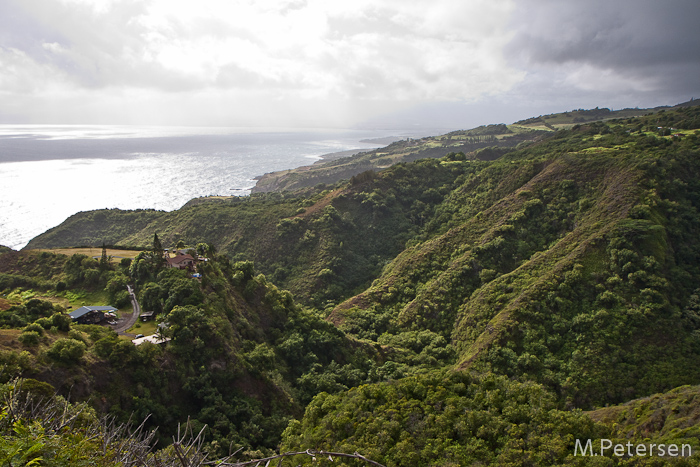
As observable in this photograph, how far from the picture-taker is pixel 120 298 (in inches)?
1363

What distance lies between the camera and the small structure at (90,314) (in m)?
30.6

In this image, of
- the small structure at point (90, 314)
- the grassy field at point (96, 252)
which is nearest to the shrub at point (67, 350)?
the small structure at point (90, 314)

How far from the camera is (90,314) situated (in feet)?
102

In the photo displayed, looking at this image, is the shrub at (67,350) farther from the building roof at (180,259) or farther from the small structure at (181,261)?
the building roof at (180,259)

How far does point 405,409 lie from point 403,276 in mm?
32701

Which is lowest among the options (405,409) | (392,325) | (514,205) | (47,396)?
(392,325)

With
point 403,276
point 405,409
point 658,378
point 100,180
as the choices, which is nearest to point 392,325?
point 403,276

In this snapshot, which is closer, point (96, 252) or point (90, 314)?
point (90, 314)

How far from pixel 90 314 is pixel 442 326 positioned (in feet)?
126

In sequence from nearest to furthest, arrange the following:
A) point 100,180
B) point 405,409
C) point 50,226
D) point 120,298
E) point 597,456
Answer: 1. point 597,456
2. point 405,409
3. point 120,298
4. point 50,226
5. point 100,180

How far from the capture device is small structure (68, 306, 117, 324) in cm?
3061

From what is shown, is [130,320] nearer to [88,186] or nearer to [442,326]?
[442,326]

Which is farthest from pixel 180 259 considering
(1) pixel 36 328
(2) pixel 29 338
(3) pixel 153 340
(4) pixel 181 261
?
(2) pixel 29 338

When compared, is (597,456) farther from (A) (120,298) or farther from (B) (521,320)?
(A) (120,298)
